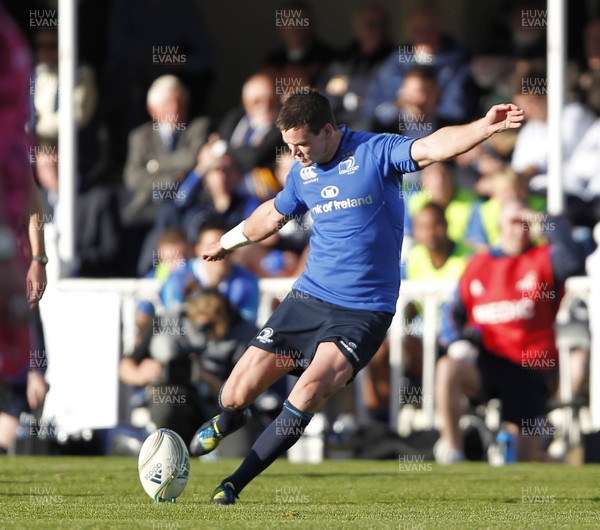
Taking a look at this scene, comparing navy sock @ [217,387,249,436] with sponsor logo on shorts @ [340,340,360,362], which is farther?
navy sock @ [217,387,249,436]

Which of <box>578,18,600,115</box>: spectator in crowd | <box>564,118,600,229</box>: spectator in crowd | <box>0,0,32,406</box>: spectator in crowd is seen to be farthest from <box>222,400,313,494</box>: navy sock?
<box>578,18,600,115</box>: spectator in crowd

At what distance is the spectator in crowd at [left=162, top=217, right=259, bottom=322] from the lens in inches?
516

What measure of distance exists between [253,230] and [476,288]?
377cm

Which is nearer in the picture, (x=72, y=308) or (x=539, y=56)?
(x=72, y=308)

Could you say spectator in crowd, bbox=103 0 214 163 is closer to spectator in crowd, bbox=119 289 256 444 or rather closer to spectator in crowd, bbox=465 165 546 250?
spectator in crowd, bbox=119 289 256 444

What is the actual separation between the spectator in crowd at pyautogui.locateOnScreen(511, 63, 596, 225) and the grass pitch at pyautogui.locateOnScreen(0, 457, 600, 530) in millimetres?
3241

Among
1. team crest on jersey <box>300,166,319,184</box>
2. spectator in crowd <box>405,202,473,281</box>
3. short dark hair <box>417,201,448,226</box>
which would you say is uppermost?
team crest on jersey <box>300,166,319,184</box>

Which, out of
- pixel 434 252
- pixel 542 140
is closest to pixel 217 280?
pixel 434 252

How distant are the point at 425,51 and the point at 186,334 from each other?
4211 millimetres

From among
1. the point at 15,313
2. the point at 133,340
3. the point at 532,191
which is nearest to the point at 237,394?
the point at 15,313

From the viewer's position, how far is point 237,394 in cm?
867

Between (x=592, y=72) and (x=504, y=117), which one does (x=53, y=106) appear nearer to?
(x=592, y=72)

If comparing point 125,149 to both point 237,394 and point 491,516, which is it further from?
point 491,516

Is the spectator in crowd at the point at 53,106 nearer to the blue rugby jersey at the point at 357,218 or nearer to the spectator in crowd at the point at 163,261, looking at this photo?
the spectator in crowd at the point at 163,261
